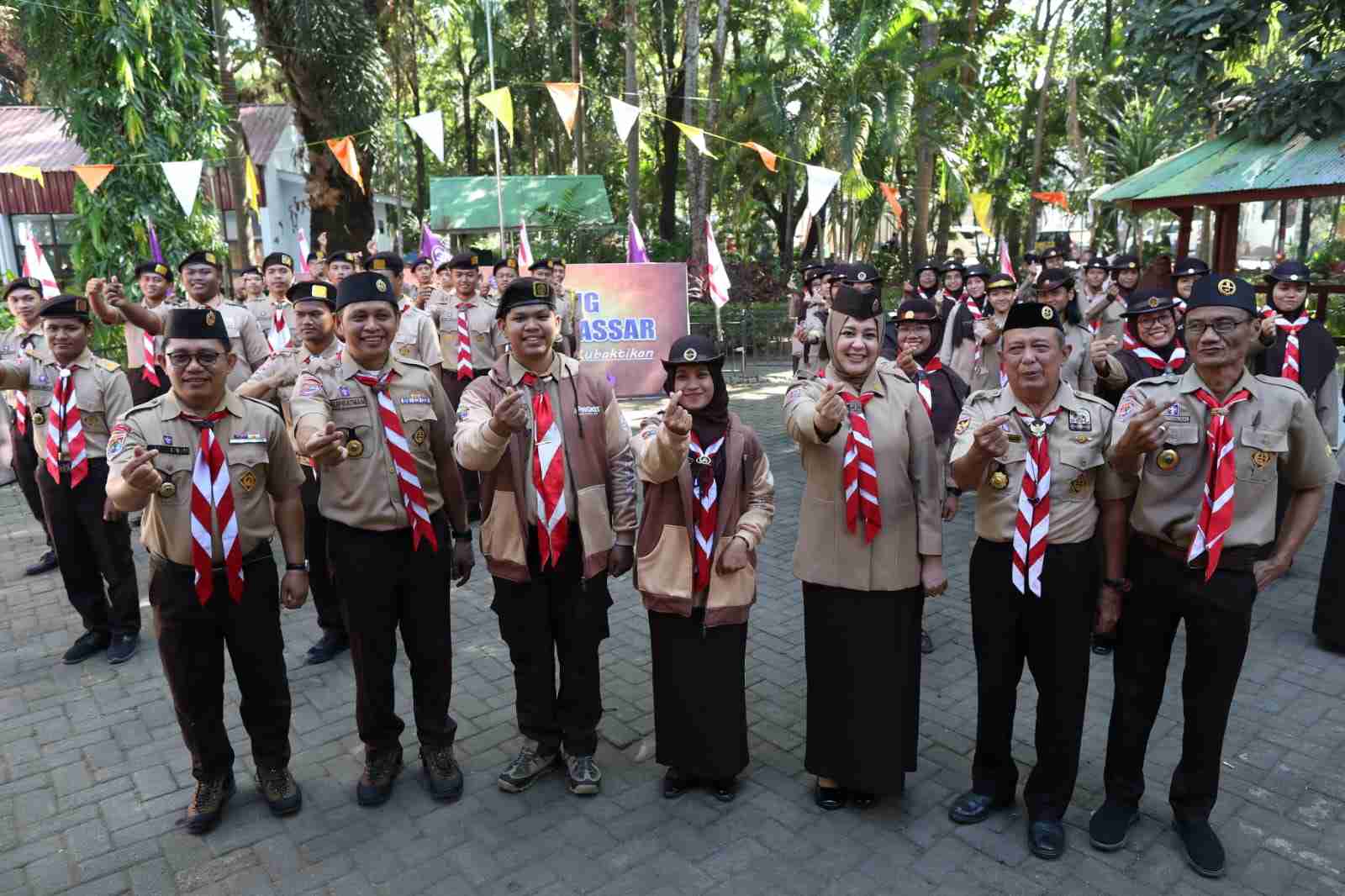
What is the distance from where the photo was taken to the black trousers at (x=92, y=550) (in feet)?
18.9

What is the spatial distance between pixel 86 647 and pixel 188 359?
325cm

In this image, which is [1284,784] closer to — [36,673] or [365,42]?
[36,673]

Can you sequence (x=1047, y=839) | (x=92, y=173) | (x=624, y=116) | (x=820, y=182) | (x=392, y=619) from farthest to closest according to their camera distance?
(x=820, y=182) → (x=92, y=173) → (x=624, y=116) → (x=392, y=619) → (x=1047, y=839)

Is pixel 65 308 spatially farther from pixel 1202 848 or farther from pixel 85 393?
pixel 1202 848

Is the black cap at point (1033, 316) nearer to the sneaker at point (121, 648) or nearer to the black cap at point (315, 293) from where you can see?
the black cap at point (315, 293)

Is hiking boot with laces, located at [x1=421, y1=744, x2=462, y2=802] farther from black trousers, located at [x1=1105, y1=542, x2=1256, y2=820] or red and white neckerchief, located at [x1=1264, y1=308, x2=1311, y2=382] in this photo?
red and white neckerchief, located at [x1=1264, y1=308, x2=1311, y2=382]

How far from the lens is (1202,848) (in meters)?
3.57

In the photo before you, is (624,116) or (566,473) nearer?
(566,473)

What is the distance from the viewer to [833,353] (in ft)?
12.6

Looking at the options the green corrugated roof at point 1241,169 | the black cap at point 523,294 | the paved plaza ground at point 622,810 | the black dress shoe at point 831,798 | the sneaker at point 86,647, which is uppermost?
the green corrugated roof at point 1241,169

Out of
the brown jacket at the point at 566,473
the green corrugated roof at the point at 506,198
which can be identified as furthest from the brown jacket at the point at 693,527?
the green corrugated roof at the point at 506,198

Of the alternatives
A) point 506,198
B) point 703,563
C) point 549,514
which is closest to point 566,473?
point 549,514

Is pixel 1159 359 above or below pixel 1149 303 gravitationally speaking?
below

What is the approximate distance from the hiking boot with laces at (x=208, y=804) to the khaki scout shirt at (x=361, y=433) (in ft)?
4.35
